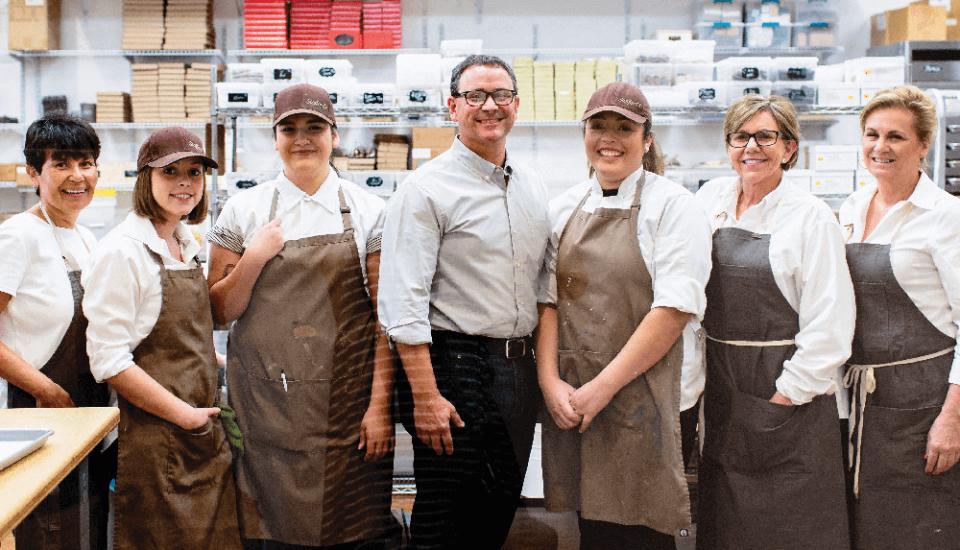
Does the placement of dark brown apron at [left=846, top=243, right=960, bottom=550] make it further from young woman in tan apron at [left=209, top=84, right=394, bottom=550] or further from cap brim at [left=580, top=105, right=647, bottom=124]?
young woman in tan apron at [left=209, top=84, right=394, bottom=550]

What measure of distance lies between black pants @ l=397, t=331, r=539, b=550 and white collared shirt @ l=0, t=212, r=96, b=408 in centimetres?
84

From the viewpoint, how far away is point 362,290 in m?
1.95

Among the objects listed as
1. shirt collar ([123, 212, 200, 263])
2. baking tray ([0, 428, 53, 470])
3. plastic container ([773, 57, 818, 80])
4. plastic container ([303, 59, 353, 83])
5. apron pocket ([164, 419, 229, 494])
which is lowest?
apron pocket ([164, 419, 229, 494])

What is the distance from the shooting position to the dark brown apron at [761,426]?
6.31 ft

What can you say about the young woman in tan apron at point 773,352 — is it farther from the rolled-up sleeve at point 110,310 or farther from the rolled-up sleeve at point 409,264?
the rolled-up sleeve at point 110,310

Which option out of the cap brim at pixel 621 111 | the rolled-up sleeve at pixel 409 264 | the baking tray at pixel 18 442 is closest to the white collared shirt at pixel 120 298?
the baking tray at pixel 18 442

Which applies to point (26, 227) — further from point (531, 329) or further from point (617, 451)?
point (617, 451)

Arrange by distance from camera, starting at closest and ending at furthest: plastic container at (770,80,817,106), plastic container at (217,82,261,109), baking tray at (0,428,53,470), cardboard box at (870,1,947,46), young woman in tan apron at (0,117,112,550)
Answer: baking tray at (0,428,53,470) → young woman in tan apron at (0,117,112,550) → plastic container at (217,82,261,109) → plastic container at (770,80,817,106) → cardboard box at (870,1,947,46)

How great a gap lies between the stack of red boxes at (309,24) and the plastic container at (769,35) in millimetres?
2775

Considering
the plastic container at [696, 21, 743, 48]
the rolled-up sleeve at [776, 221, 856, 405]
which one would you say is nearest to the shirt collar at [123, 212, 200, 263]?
the rolled-up sleeve at [776, 221, 856, 405]

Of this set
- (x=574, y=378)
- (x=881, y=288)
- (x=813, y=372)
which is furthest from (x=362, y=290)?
(x=881, y=288)

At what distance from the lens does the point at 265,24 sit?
5328mm

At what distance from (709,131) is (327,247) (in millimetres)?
4147

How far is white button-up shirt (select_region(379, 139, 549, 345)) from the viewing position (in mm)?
1796
